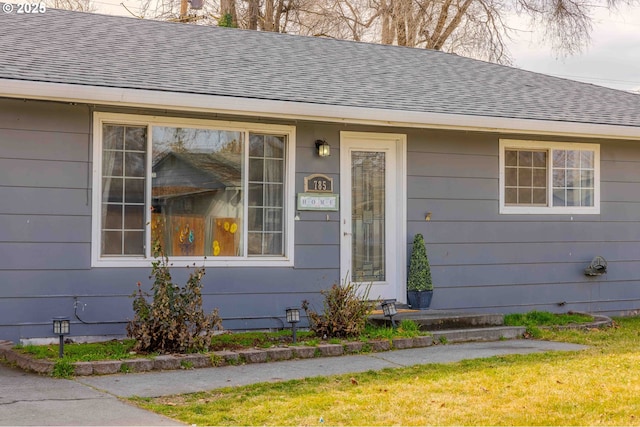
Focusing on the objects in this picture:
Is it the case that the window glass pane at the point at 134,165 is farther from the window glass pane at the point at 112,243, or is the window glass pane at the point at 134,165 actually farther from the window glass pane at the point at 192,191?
the window glass pane at the point at 112,243

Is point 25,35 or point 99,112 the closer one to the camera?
point 99,112

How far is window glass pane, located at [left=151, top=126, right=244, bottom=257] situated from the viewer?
31.6ft

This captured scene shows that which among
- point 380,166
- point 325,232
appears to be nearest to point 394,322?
point 325,232

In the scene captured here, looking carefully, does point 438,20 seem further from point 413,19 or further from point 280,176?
point 280,176

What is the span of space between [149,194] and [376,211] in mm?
3075

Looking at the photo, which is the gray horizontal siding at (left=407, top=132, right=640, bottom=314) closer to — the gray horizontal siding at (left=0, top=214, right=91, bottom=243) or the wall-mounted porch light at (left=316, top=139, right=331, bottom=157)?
the wall-mounted porch light at (left=316, top=139, right=331, bottom=157)

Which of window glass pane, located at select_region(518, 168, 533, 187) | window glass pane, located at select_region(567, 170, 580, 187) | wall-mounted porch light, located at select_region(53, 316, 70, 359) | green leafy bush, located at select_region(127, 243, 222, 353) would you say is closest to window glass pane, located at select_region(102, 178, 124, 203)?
green leafy bush, located at select_region(127, 243, 222, 353)

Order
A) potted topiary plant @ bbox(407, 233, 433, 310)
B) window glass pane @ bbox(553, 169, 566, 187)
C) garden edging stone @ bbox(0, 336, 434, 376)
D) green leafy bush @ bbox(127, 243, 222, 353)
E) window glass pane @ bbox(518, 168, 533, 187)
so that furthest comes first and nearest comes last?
window glass pane @ bbox(553, 169, 566, 187), window glass pane @ bbox(518, 168, 533, 187), potted topiary plant @ bbox(407, 233, 433, 310), green leafy bush @ bbox(127, 243, 222, 353), garden edging stone @ bbox(0, 336, 434, 376)

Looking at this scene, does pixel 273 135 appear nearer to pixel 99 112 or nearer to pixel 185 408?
pixel 99 112

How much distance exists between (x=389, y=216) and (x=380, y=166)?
26.3 inches

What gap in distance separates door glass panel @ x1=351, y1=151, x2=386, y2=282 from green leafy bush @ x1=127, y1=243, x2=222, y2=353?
2953 millimetres

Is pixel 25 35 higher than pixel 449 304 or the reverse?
higher

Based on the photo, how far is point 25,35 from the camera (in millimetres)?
10344

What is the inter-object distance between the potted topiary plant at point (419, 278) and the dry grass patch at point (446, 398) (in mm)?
2686
